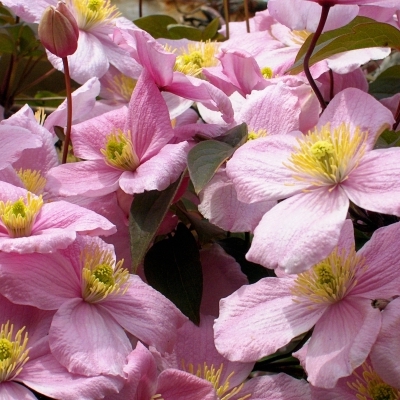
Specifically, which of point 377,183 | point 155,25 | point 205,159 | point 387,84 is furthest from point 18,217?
point 155,25

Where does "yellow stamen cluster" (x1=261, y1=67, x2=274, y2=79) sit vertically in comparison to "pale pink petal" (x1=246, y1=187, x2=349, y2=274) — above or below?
below

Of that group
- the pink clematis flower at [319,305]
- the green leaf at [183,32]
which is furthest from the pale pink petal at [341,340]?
the green leaf at [183,32]

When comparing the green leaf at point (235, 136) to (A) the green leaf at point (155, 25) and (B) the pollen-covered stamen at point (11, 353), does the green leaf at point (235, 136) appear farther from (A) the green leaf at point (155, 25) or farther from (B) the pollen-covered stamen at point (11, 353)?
(A) the green leaf at point (155, 25)

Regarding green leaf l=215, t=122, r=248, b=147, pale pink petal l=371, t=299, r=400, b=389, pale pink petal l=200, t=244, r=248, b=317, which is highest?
green leaf l=215, t=122, r=248, b=147

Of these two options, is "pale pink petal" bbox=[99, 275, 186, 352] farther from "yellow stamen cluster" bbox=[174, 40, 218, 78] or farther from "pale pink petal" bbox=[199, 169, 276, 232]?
"yellow stamen cluster" bbox=[174, 40, 218, 78]

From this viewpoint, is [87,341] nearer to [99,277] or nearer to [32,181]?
[99,277]

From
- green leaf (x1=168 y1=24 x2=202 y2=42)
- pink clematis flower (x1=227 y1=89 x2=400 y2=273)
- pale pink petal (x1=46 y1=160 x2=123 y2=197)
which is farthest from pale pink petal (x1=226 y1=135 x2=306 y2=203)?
green leaf (x1=168 y1=24 x2=202 y2=42)

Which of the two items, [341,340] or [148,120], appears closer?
[341,340]
